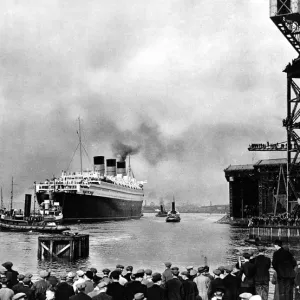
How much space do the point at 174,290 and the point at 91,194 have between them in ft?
319

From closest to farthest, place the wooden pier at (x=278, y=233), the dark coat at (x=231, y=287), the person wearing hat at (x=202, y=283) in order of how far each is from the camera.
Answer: the dark coat at (x=231, y=287) → the person wearing hat at (x=202, y=283) → the wooden pier at (x=278, y=233)

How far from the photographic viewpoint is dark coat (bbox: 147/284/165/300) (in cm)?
904

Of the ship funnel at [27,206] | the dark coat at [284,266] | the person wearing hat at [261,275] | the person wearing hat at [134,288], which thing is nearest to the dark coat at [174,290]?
the person wearing hat at [134,288]

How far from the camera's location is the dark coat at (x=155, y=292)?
9039 mm

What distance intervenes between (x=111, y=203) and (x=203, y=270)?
352 ft

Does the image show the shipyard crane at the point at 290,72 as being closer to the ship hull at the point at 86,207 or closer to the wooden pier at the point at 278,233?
the wooden pier at the point at 278,233

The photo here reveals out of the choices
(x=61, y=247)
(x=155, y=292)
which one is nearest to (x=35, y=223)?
(x=61, y=247)

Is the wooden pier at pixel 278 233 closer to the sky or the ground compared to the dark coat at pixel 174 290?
closer to the ground

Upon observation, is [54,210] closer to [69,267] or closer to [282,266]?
[69,267]

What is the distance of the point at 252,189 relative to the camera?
324 feet

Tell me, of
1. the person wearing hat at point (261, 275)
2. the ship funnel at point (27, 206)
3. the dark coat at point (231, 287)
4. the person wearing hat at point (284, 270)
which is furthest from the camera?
the ship funnel at point (27, 206)

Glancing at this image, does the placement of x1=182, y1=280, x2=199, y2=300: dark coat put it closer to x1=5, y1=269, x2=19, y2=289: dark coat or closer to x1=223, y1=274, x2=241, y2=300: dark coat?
x1=223, y1=274, x2=241, y2=300: dark coat

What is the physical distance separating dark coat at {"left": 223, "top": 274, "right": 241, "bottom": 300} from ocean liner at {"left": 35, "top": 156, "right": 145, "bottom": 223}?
3126 inches

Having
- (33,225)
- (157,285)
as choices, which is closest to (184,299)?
(157,285)
